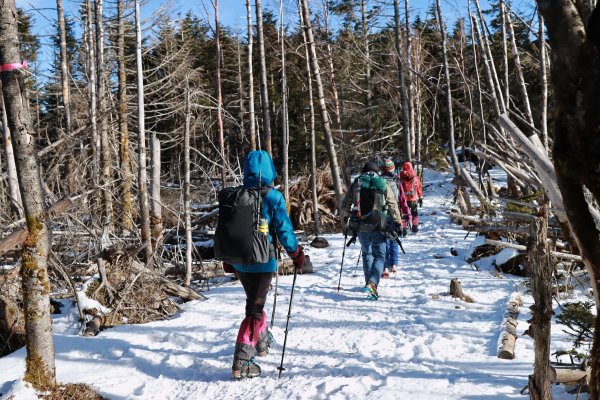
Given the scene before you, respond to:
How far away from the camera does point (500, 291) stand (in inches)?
289

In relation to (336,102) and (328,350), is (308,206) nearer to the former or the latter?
(336,102)

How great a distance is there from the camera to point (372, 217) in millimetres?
7293

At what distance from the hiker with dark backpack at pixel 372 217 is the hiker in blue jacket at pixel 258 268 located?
2684mm

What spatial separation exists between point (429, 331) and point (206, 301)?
359 cm

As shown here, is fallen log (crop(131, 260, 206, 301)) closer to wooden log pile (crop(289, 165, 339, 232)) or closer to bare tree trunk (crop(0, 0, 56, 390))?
bare tree trunk (crop(0, 0, 56, 390))

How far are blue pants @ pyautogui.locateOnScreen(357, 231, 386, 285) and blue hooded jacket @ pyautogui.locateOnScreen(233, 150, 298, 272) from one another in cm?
275

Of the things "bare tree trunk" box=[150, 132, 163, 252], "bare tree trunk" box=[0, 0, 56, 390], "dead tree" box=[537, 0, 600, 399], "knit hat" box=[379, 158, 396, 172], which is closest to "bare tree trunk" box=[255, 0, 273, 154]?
"bare tree trunk" box=[150, 132, 163, 252]

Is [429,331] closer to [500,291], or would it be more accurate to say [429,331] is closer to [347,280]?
[500,291]

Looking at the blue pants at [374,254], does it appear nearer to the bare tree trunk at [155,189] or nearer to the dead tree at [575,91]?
the bare tree trunk at [155,189]

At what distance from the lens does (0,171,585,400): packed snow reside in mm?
4219

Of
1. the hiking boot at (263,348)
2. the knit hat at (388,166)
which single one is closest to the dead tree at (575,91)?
the hiking boot at (263,348)

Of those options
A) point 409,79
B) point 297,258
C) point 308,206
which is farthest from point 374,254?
point 409,79

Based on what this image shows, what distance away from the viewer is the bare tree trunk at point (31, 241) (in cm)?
398

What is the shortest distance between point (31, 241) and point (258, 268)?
1953 millimetres
